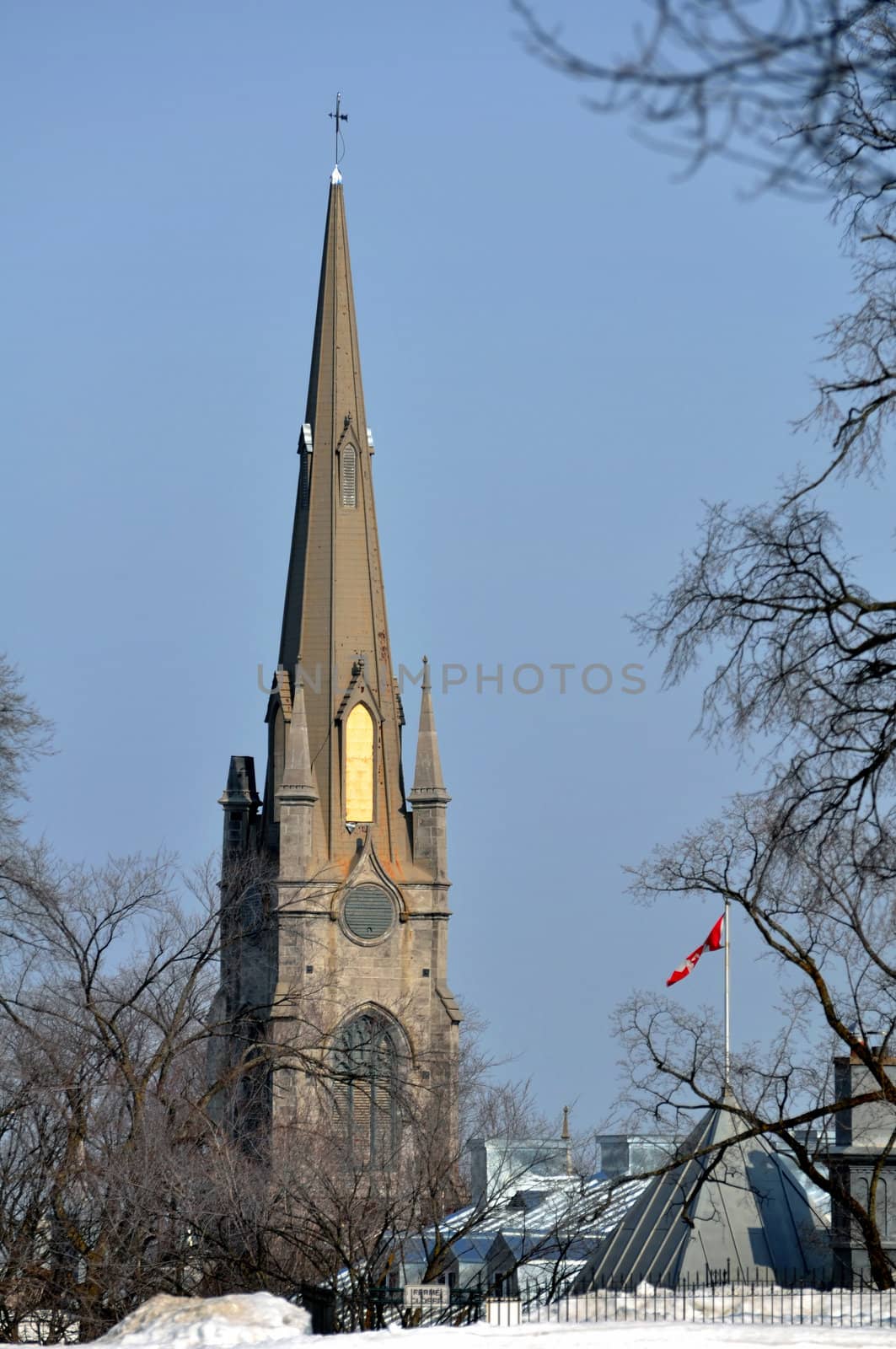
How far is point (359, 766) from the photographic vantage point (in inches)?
3322

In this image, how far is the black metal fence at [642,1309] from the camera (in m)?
23.8

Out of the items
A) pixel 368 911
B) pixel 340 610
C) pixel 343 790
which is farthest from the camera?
pixel 340 610

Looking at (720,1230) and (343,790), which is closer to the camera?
(720,1230)

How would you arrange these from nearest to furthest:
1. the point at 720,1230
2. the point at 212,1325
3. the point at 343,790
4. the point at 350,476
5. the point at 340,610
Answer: the point at 212,1325
the point at 720,1230
the point at 343,790
the point at 340,610
the point at 350,476

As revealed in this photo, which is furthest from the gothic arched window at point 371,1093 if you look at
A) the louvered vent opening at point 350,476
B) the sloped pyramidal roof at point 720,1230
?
the louvered vent opening at point 350,476

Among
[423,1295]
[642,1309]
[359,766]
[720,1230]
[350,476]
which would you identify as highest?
[350,476]

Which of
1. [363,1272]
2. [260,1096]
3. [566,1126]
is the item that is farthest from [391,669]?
[363,1272]

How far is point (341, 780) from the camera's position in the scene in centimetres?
8400

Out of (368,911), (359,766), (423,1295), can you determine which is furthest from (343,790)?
(423,1295)

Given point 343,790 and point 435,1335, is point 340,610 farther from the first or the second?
point 435,1335

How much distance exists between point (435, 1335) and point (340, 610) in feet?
211

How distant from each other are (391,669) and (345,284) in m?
14.2

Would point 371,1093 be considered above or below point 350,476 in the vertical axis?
below

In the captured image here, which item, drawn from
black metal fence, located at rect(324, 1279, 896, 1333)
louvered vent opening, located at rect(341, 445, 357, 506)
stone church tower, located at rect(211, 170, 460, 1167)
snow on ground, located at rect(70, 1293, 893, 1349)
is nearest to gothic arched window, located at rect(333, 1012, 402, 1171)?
stone church tower, located at rect(211, 170, 460, 1167)
